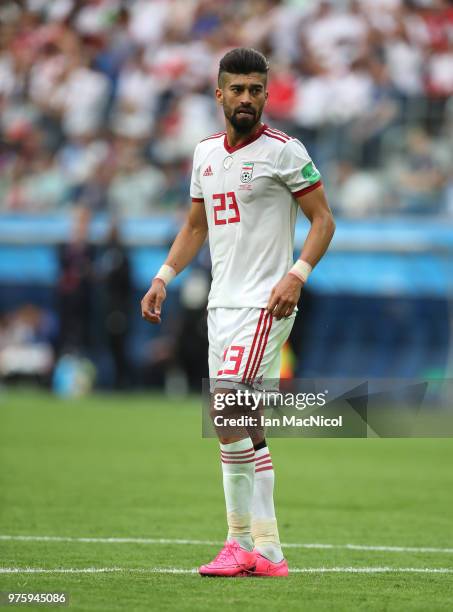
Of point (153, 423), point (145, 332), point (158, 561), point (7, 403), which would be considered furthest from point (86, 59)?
point (158, 561)

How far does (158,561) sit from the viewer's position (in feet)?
21.3

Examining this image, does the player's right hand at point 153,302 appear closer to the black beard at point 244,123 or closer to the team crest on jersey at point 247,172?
the team crest on jersey at point 247,172

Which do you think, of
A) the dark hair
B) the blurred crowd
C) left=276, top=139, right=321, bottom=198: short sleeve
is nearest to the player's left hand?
left=276, top=139, right=321, bottom=198: short sleeve

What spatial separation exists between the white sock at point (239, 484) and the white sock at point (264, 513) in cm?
9

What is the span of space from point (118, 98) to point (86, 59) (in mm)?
1572

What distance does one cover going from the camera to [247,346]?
6000 mm

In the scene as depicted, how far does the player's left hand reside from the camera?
5.86m

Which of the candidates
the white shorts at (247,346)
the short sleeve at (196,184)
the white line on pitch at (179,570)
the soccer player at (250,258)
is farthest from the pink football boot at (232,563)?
the short sleeve at (196,184)

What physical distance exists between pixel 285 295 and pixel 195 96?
15686mm

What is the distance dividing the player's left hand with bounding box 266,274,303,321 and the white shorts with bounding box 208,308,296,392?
0.12 metres

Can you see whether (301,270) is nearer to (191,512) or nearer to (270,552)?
(270,552)

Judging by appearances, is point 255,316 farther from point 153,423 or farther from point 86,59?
point 86,59

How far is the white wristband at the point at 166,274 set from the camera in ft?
21.3

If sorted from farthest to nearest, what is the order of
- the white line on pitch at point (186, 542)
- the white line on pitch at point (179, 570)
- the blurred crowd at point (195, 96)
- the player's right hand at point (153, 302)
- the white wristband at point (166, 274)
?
the blurred crowd at point (195, 96)
the white line on pitch at point (186, 542)
the white wristband at point (166, 274)
the player's right hand at point (153, 302)
the white line on pitch at point (179, 570)
